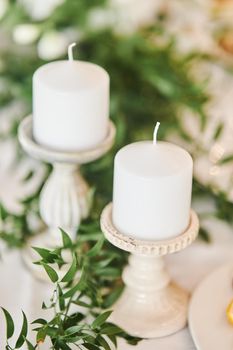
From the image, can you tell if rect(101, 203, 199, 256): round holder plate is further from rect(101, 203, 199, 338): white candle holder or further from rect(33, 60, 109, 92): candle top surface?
rect(33, 60, 109, 92): candle top surface

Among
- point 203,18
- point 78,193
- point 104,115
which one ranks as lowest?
point 203,18

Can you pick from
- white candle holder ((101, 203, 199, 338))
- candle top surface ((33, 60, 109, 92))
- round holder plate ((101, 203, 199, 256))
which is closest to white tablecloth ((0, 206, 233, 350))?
white candle holder ((101, 203, 199, 338))

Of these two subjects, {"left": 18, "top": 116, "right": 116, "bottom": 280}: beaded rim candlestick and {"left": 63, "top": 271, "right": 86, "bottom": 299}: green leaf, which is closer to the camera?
{"left": 63, "top": 271, "right": 86, "bottom": 299}: green leaf

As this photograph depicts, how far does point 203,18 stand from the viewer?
1.57 meters

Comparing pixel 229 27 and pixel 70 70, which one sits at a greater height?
pixel 70 70

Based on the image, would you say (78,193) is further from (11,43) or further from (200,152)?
(11,43)

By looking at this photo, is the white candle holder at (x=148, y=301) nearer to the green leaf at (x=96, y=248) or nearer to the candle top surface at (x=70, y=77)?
the green leaf at (x=96, y=248)

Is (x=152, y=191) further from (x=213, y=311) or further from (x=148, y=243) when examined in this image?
(x=213, y=311)

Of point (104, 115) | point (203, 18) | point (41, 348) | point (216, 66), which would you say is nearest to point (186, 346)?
point (41, 348)

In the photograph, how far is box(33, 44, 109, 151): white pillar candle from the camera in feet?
2.79

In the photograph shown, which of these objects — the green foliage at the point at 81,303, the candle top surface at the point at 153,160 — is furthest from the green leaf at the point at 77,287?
the candle top surface at the point at 153,160

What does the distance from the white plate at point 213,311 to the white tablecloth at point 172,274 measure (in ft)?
0.09

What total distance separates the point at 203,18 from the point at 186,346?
89 cm

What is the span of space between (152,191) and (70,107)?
0.48ft
